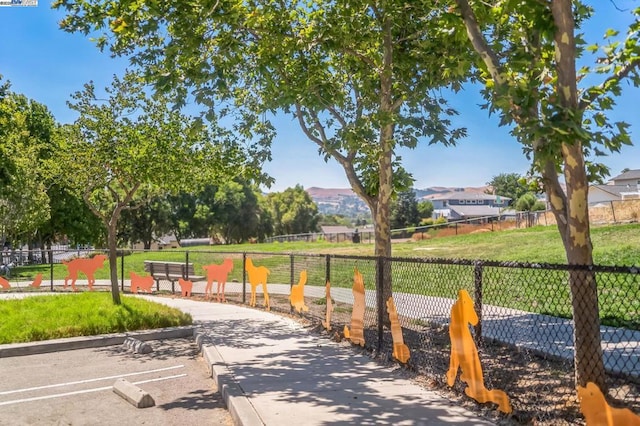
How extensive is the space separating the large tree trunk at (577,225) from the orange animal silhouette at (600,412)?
85 cm

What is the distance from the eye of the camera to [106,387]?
258 inches

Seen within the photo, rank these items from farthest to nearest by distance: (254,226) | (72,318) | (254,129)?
(254,226) → (254,129) → (72,318)

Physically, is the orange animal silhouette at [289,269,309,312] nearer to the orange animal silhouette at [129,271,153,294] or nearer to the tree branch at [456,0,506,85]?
the tree branch at [456,0,506,85]

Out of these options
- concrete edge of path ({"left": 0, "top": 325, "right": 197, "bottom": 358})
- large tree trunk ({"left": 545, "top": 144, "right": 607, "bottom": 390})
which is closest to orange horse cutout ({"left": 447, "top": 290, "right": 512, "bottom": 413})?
large tree trunk ({"left": 545, "top": 144, "right": 607, "bottom": 390})

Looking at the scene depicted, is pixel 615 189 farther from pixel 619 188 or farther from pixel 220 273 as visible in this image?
pixel 220 273

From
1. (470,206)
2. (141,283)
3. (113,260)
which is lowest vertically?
(141,283)

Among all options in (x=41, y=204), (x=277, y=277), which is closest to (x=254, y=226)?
(x=41, y=204)

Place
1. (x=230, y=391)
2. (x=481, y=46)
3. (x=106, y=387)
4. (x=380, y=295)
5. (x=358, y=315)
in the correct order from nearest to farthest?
(x=481, y=46) < (x=230, y=391) < (x=106, y=387) < (x=380, y=295) < (x=358, y=315)

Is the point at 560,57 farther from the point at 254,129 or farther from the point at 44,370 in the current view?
Result: the point at 254,129

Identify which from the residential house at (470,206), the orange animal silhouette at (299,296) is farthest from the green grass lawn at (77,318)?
the residential house at (470,206)

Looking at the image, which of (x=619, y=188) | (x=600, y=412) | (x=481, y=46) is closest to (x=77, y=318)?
(x=481, y=46)

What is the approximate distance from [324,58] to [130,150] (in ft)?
14.5

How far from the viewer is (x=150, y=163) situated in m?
11.6

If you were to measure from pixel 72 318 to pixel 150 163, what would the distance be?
3.60 meters
